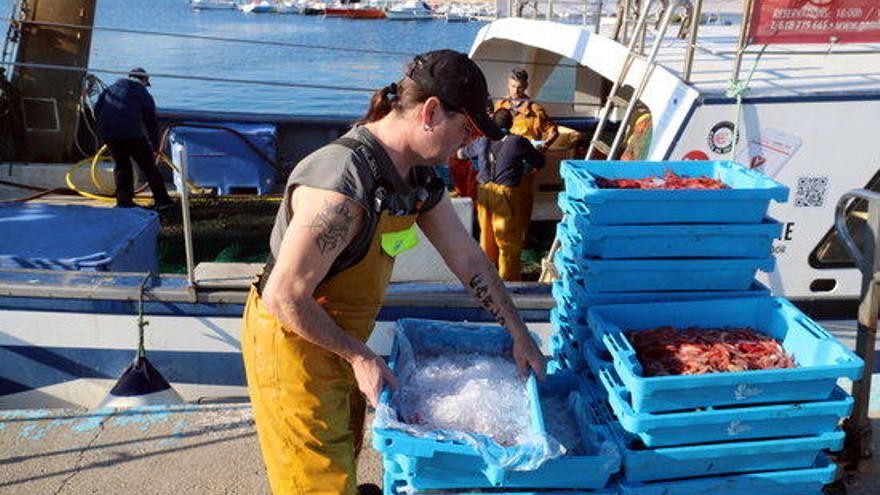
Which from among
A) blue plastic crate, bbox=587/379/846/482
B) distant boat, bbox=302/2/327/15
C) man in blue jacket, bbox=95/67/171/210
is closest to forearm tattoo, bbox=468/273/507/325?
blue plastic crate, bbox=587/379/846/482

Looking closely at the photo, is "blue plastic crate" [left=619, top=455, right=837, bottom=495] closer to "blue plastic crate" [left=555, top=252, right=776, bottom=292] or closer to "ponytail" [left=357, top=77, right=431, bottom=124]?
"blue plastic crate" [left=555, top=252, right=776, bottom=292]

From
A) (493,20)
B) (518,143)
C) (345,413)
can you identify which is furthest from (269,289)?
(493,20)

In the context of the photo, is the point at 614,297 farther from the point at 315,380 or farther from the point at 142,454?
the point at 142,454

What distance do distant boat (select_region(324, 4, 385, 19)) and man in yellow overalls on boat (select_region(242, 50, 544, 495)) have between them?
70741 millimetres

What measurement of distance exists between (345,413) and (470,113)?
1056 millimetres

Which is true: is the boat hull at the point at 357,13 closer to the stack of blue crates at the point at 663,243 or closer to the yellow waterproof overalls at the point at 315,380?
the stack of blue crates at the point at 663,243

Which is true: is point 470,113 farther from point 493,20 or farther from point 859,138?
point 493,20

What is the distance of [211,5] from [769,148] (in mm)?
84063

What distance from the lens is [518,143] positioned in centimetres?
579

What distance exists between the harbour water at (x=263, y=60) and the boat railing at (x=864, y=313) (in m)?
8.97

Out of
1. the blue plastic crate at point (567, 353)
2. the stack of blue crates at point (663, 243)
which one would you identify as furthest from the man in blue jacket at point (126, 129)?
the stack of blue crates at point (663, 243)

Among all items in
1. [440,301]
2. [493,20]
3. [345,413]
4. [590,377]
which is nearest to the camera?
[345,413]

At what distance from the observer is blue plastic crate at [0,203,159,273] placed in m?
4.37

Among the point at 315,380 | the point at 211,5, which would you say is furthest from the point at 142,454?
the point at 211,5
